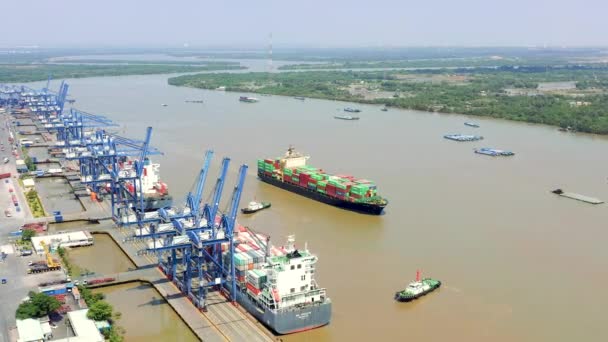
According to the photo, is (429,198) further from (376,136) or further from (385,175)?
(376,136)

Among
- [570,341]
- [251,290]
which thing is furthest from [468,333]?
[251,290]

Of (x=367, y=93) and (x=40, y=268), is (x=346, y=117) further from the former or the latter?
(x=40, y=268)

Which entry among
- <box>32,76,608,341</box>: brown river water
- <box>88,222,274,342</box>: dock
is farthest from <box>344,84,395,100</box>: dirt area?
<box>88,222,274,342</box>: dock

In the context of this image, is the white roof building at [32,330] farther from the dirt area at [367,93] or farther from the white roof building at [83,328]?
the dirt area at [367,93]

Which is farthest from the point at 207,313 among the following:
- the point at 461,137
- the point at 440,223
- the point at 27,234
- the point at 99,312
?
the point at 461,137

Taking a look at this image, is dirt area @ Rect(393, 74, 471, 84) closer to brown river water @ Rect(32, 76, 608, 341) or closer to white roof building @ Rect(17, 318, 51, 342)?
brown river water @ Rect(32, 76, 608, 341)
